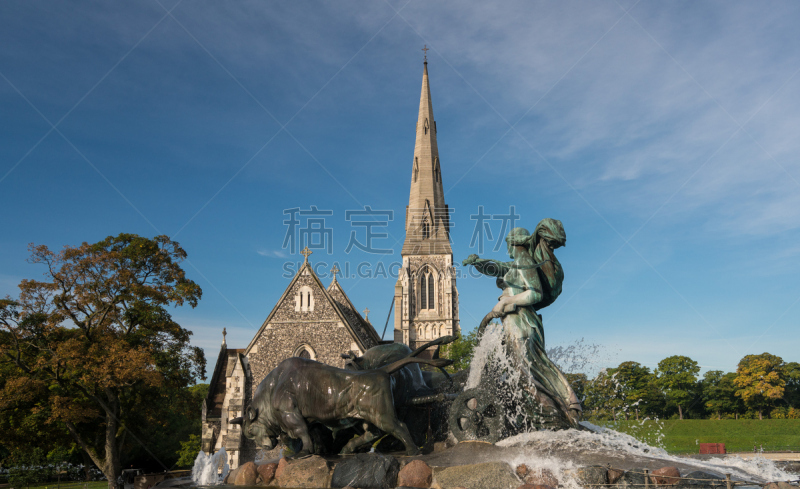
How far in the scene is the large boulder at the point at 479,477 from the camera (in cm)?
645

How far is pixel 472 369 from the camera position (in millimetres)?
9289

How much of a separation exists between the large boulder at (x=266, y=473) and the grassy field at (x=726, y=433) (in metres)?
31.9

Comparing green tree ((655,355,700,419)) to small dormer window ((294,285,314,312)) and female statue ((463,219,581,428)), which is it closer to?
small dormer window ((294,285,314,312))

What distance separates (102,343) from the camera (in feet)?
70.4

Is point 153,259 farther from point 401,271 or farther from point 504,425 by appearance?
point 401,271

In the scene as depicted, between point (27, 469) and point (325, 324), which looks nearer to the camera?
point (27, 469)

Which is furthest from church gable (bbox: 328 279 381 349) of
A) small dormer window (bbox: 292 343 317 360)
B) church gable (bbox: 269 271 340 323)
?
small dormer window (bbox: 292 343 317 360)

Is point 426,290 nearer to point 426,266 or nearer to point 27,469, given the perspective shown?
point 426,266

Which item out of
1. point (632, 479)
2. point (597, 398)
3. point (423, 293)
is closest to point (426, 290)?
point (423, 293)

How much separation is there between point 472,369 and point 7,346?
20026 millimetres

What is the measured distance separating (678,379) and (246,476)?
5487 centimetres

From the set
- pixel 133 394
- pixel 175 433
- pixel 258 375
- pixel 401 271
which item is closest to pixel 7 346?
pixel 133 394

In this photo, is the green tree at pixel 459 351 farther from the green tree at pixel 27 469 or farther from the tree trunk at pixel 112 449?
the green tree at pixel 27 469

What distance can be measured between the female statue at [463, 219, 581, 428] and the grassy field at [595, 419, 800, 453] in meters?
29.3
